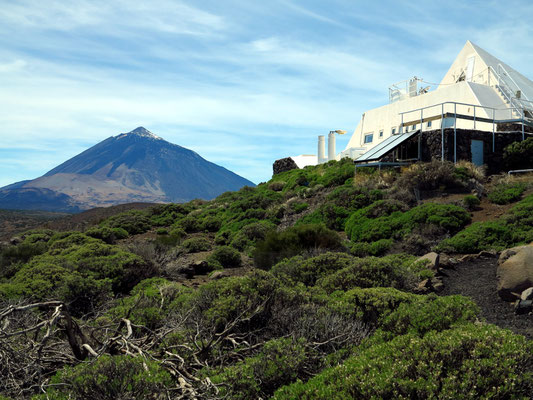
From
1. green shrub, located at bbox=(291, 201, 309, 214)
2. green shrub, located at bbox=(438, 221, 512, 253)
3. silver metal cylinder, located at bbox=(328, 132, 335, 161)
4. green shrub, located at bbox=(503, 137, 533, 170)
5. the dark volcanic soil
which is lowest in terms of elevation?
the dark volcanic soil

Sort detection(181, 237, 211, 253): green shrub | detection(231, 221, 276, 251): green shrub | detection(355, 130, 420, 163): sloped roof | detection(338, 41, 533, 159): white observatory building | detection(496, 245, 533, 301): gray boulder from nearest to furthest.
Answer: detection(496, 245, 533, 301): gray boulder < detection(231, 221, 276, 251): green shrub < detection(181, 237, 211, 253): green shrub < detection(355, 130, 420, 163): sloped roof < detection(338, 41, 533, 159): white observatory building

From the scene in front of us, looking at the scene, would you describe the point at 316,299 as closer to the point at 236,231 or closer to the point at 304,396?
the point at 304,396

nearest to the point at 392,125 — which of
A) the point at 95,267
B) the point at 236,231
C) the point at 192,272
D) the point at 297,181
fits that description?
the point at 297,181

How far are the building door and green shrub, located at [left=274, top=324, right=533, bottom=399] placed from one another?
50.3 feet

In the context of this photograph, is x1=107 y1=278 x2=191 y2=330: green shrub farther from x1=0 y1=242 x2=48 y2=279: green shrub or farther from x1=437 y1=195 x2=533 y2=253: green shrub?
x1=437 y1=195 x2=533 y2=253: green shrub

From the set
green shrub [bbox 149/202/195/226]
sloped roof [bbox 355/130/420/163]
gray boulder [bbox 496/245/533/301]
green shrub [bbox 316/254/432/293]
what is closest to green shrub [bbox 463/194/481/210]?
sloped roof [bbox 355/130/420/163]

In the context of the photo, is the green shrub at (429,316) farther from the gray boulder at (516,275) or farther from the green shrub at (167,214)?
the green shrub at (167,214)

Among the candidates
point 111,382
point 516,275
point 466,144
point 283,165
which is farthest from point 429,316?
point 283,165

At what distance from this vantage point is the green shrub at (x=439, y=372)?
10.9 ft

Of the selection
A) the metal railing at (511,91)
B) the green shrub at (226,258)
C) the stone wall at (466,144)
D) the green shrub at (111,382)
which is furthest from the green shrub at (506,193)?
the green shrub at (111,382)

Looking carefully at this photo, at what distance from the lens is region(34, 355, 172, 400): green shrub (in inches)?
129

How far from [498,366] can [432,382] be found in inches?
22.3

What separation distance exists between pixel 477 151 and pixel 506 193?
4.49 meters

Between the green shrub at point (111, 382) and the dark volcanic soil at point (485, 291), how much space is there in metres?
3.91
